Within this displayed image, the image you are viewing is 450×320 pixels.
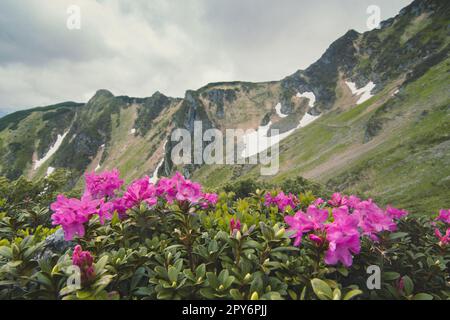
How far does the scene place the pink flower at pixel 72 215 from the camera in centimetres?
302

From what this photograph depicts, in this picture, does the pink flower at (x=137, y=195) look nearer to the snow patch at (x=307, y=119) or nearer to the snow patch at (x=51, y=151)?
the snow patch at (x=307, y=119)

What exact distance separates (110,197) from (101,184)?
321mm

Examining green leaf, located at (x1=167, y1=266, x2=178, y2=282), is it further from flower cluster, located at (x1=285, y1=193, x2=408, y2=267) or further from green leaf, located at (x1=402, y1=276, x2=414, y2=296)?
green leaf, located at (x1=402, y1=276, x2=414, y2=296)

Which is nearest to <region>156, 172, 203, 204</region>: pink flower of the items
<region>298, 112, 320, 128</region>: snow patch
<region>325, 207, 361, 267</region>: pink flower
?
<region>325, 207, 361, 267</region>: pink flower

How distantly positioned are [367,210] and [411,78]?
74793 millimetres

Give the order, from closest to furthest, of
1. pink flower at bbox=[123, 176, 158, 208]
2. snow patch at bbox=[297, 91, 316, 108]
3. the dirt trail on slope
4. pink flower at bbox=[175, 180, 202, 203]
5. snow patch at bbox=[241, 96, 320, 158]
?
pink flower at bbox=[175, 180, 202, 203] < pink flower at bbox=[123, 176, 158, 208] < the dirt trail on slope < snow patch at bbox=[241, 96, 320, 158] < snow patch at bbox=[297, 91, 316, 108]

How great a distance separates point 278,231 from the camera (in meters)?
3.38

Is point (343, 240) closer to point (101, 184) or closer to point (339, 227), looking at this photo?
point (339, 227)

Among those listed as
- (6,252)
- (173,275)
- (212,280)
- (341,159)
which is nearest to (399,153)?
(341,159)

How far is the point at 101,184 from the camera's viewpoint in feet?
14.5

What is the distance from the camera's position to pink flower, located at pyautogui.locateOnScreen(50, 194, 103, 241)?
3.02m

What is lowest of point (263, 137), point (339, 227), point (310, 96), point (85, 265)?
point (85, 265)

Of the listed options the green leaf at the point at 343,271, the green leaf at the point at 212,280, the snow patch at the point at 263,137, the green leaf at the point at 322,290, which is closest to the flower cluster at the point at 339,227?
the green leaf at the point at 343,271
